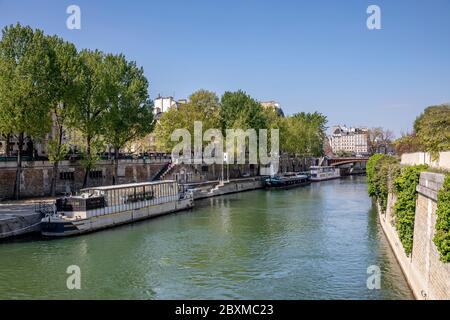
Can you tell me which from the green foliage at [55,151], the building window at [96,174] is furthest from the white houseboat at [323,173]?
the green foliage at [55,151]

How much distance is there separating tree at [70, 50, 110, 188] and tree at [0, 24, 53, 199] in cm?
559

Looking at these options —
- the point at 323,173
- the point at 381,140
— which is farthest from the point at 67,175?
the point at 381,140

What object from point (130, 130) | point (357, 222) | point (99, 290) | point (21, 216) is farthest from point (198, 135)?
point (99, 290)

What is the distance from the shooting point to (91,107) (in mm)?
51625

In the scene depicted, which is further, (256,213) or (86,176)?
(86,176)

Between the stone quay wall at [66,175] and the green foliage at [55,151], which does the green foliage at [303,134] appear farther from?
the green foliage at [55,151]

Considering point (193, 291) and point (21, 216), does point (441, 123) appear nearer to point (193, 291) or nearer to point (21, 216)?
point (193, 291)

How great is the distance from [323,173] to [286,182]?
2307 centimetres

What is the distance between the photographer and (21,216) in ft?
112

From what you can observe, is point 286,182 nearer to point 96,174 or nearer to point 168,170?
point 168,170

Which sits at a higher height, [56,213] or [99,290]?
[56,213]

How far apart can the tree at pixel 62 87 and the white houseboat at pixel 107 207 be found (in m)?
9.38

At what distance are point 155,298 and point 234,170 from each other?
6374cm

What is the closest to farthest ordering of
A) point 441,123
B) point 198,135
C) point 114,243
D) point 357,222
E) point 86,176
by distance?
point 441,123 → point 114,243 → point 357,222 → point 86,176 → point 198,135
